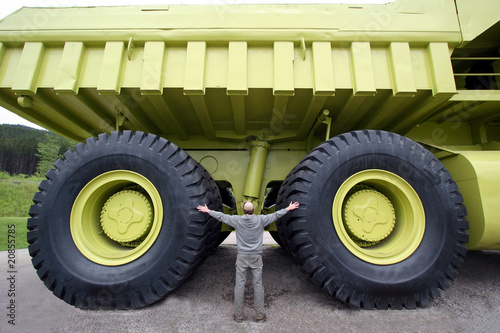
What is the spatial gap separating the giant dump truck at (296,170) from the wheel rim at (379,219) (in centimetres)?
1

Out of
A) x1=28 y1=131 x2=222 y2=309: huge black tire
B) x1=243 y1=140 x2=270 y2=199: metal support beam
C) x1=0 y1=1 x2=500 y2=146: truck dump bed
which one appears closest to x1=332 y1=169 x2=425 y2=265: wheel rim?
x1=0 y1=1 x2=500 y2=146: truck dump bed

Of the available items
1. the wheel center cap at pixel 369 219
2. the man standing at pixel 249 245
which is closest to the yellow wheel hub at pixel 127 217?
the man standing at pixel 249 245

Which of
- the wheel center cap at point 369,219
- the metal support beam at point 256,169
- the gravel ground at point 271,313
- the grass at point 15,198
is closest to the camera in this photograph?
the gravel ground at point 271,313

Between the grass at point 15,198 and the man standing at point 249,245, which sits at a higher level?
the grass at point 15,198

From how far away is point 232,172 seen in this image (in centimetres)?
344

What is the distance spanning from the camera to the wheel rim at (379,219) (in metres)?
2.34

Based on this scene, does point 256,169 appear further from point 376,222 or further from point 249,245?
point 376,222

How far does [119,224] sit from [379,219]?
8.21 ft

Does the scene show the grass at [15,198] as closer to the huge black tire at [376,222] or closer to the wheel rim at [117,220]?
the wheel rim at [117,220]

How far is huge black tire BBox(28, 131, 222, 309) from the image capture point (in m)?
2.26

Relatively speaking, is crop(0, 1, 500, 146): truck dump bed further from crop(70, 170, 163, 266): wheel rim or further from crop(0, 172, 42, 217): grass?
crop(0, 172, 42, 217): grass

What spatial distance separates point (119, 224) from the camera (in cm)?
244

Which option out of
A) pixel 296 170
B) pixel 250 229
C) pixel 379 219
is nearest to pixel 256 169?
pixel 296 170

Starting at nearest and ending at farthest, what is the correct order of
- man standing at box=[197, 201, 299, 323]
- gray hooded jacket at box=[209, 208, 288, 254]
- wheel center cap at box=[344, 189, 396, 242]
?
man standing at box=[197, 201, 299, 323], gray hooded jacket at box=[209, 208, 288, 254], wheel center cap at box=[344, 189, 396, 242]
